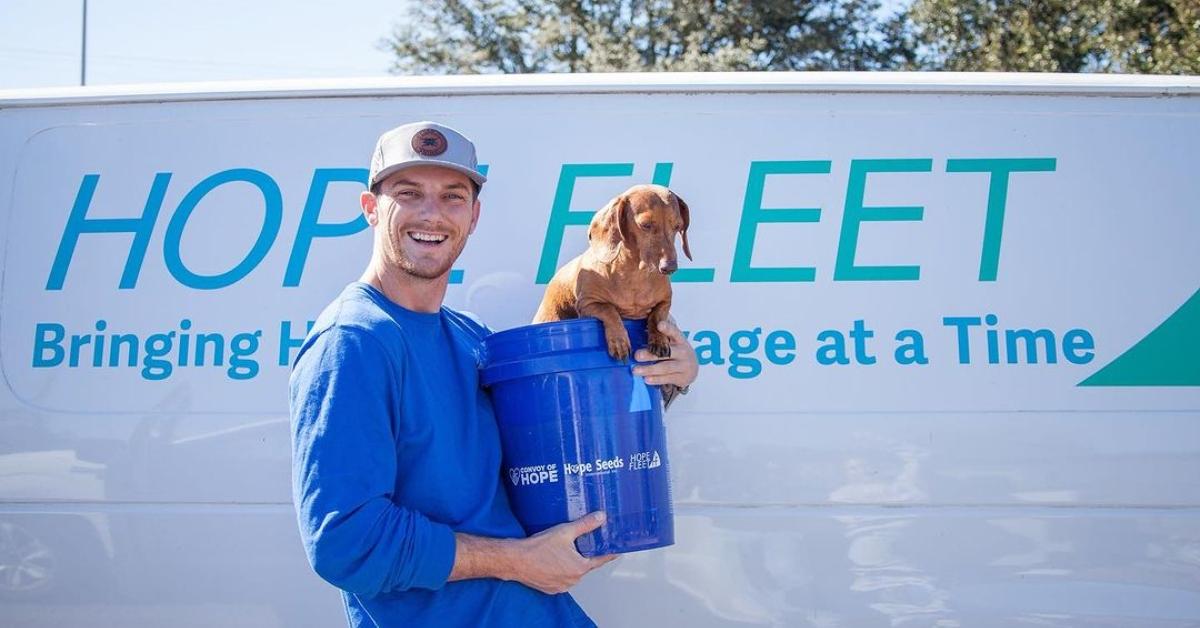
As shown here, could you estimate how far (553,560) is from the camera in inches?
77.2

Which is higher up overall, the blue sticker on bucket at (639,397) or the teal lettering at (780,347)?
the teal lettering at (780,347)

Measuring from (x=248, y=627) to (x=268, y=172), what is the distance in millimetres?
1274

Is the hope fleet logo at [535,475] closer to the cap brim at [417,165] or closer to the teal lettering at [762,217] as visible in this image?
the cap brim at [417,165]

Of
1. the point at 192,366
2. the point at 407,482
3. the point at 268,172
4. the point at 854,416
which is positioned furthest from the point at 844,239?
the point at 192,366

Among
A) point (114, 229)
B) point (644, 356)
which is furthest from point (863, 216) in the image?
point (114, 229)

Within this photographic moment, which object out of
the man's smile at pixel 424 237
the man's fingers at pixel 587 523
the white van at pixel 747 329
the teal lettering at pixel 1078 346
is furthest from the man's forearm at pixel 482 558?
the teal lettering at pixel 1078 346

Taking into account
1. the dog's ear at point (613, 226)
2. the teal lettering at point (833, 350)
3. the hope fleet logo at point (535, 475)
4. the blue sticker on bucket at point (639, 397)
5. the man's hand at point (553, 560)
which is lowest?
the man's hand at point (553, 560)

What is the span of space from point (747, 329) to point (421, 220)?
1072mm

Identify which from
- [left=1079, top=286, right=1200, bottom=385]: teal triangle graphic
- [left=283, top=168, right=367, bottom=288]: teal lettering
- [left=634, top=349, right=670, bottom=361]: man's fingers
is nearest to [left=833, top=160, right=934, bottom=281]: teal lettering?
[left=1079, top=286, right=1200, bottom=385]: teal triangle graphic

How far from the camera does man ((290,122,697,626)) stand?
1768mm

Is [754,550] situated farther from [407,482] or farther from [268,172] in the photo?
[268,172]

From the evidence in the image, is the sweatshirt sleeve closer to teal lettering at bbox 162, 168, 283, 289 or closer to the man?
the man

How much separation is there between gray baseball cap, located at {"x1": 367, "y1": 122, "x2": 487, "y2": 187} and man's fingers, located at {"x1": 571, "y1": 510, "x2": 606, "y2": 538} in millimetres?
734

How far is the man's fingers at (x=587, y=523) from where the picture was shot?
2002mm
